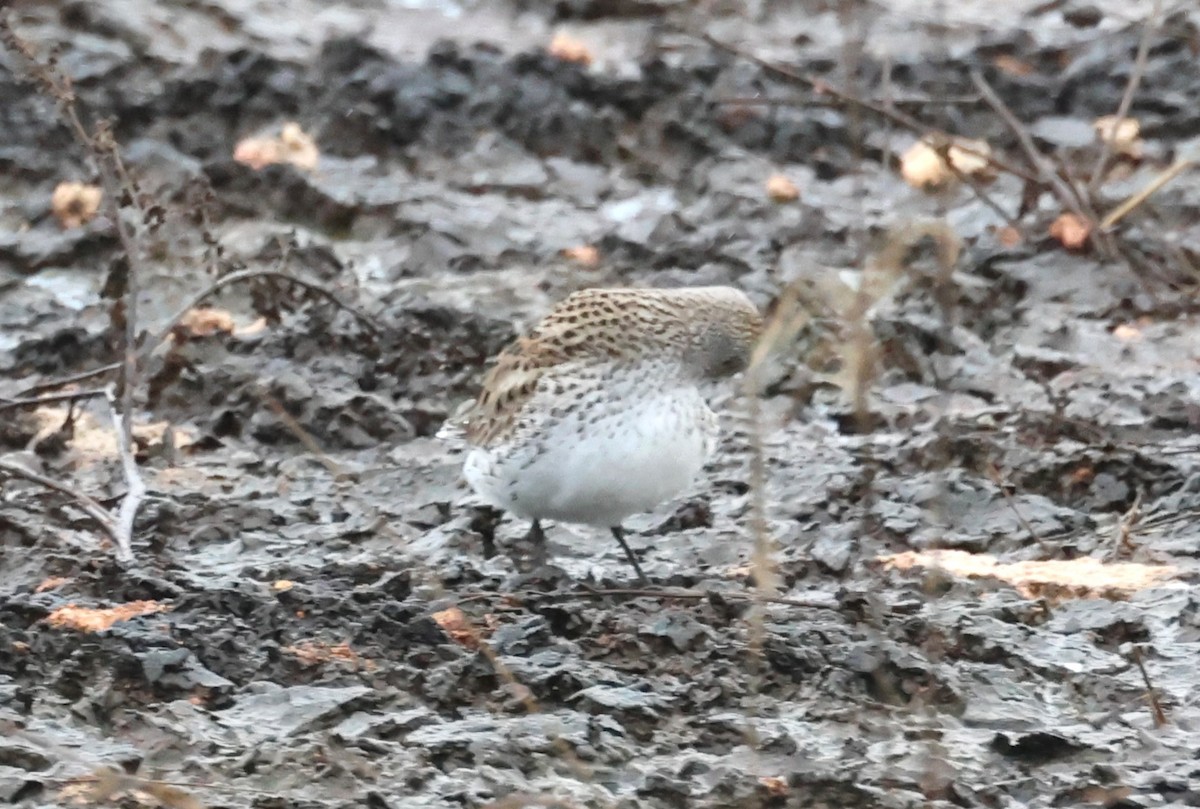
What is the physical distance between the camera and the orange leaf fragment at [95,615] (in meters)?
5.09

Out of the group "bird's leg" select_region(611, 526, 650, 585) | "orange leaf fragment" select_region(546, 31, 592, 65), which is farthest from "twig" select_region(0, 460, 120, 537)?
"orange leaf fragment" select_region(546, 31, 592, 65)

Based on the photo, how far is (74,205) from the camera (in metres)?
9.26

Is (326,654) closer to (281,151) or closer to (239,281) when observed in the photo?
(239,281)

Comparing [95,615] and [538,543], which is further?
[538,543]

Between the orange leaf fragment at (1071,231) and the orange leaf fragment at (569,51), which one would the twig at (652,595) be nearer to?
the orange leaf fragment at (1071,231)

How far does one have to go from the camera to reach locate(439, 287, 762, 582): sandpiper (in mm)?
5500

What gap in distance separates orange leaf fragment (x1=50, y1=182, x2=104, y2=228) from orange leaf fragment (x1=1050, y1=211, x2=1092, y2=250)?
4.16 metres

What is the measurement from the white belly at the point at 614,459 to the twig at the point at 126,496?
104cm

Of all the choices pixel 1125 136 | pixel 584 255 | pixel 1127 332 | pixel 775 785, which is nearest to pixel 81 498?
pixel 775 785

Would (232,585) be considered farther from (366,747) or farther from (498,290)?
(498,290)

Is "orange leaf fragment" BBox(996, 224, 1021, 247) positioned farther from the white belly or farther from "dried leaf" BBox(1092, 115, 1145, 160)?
the white belly

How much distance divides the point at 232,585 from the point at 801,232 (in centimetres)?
437

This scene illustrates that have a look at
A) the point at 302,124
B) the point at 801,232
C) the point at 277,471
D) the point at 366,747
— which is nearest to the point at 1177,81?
the point at 801,232

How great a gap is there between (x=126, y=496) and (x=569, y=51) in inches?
224
